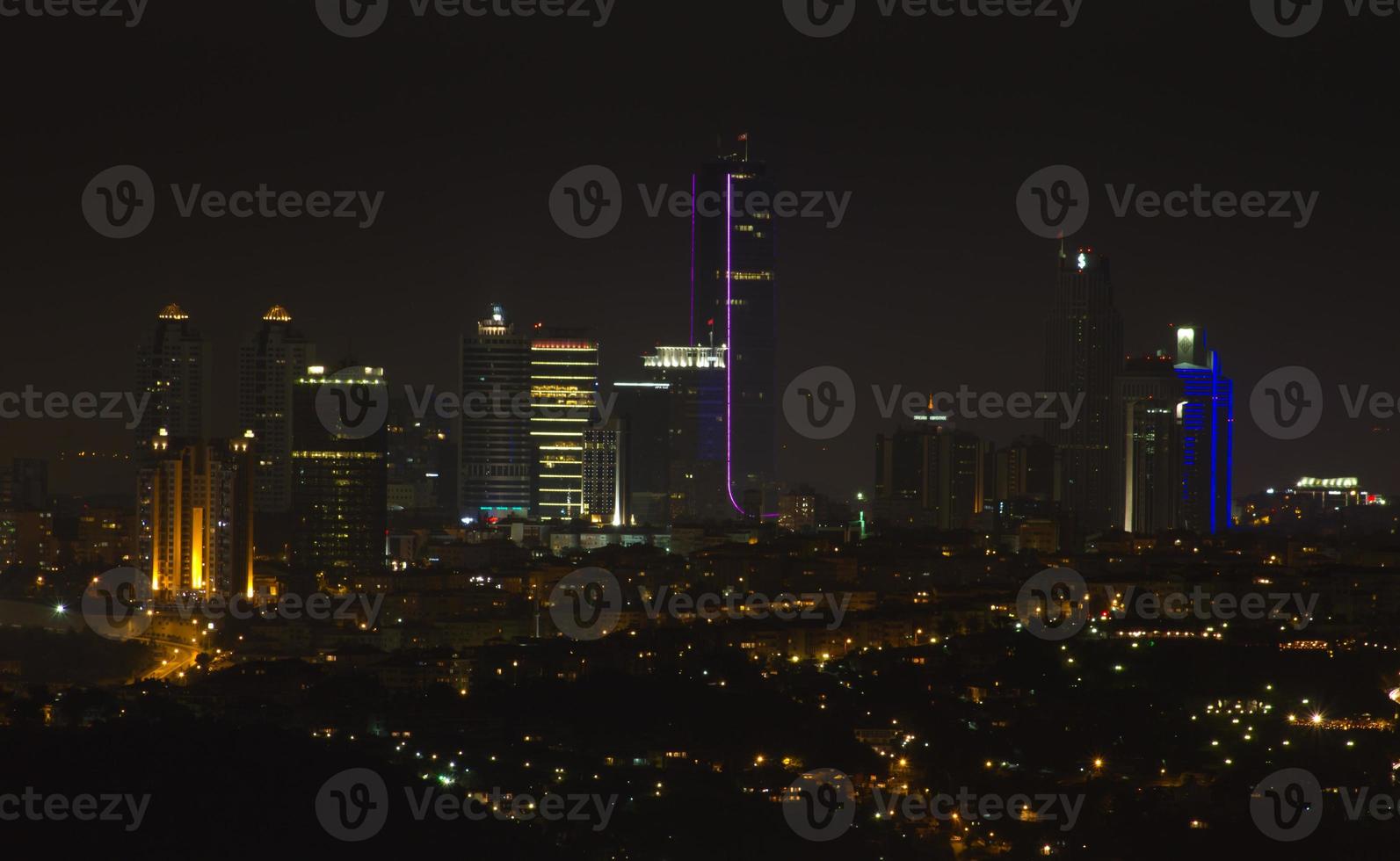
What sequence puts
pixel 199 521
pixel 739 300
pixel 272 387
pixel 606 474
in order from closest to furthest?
pixel 199 521 → pixel 272 387 → pixel 606 474 → pixel 739 300

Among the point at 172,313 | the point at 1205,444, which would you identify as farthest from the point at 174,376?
the point at 1205,444

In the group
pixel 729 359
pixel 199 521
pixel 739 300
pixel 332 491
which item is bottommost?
pixel 199 521

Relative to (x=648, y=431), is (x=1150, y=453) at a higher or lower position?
lower

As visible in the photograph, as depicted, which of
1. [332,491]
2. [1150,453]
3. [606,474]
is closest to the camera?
[332,491]

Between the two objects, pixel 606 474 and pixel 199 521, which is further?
pixel 606 474

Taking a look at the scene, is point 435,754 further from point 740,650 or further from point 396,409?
point 396,409

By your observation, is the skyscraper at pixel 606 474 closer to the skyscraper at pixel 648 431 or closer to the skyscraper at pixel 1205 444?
the skyscraper at pixel 648 431

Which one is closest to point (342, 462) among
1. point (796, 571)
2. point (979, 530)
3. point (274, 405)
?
point (274, 405)

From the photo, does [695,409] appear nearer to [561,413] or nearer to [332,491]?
[561,413]
